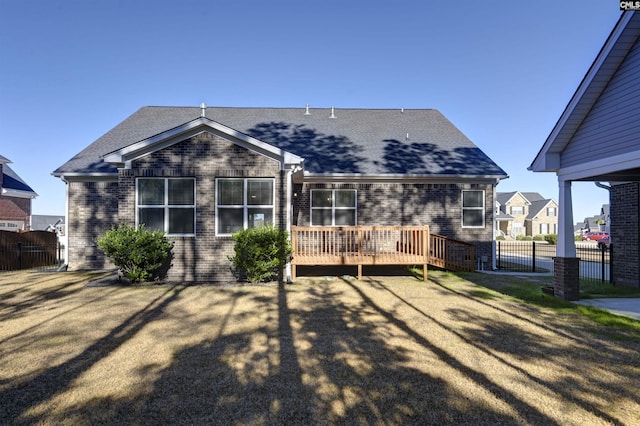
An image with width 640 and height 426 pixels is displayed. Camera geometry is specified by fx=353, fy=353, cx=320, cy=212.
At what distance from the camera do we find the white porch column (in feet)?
27.1

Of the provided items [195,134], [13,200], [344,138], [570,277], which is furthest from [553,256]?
[13,200]

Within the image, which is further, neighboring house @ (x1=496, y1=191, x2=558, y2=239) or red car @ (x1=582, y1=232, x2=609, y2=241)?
neighboring house @ (x1=496, y1=191, x2=558, y2=239)

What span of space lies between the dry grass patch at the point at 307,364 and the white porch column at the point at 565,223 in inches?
69.7

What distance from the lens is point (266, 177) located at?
10734 mm

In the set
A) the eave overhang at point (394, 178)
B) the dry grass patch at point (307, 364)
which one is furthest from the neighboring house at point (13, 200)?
the eave overhang at point (394, 178)

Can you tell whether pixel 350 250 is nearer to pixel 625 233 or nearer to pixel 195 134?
pixel 195 134

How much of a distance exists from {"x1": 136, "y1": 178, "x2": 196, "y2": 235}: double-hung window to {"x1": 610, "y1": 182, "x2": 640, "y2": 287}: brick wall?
12.7 meters

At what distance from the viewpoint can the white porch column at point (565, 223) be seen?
27.1 ft

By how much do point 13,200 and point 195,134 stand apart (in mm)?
24084

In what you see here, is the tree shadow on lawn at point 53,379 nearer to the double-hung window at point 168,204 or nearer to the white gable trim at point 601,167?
the double-hung window at point 168,204

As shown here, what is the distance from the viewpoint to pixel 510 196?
58.9 meters

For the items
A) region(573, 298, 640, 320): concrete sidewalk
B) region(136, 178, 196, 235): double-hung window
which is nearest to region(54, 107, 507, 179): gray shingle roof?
region(136, 178, 196, 235): double-hung window

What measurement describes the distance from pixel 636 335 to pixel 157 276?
36.7 feet

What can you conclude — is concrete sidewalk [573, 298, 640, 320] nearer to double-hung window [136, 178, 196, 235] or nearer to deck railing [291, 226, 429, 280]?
deck railing [291, 226, 429, 280]
